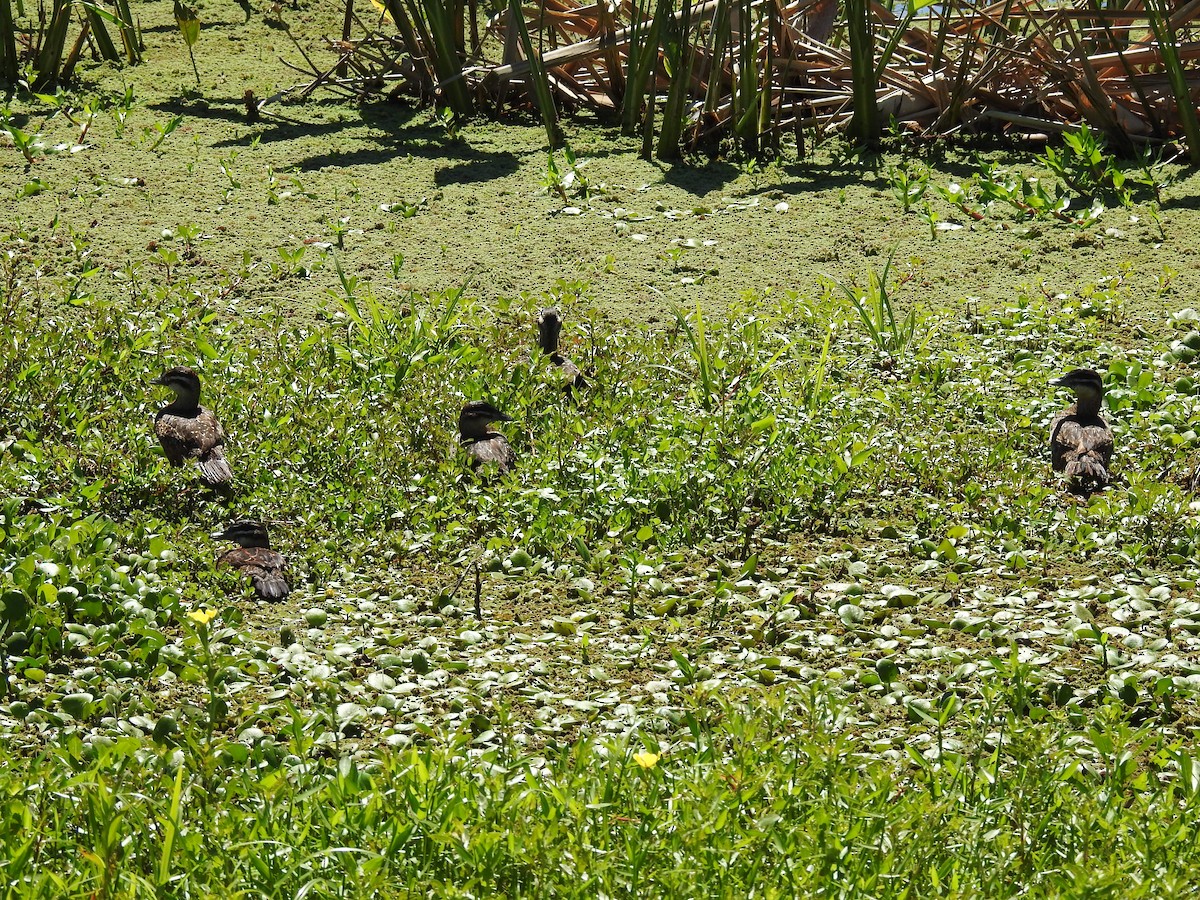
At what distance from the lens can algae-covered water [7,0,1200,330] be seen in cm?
746

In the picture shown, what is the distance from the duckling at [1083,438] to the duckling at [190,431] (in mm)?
3414

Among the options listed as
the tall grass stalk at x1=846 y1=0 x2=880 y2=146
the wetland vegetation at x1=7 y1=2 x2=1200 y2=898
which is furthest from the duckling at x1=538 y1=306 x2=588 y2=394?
the tall grass stalk at x1=846 y1=0 x2=880 y2=146

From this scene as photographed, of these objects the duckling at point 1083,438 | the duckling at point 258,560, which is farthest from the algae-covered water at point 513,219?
the duckling at point 258,560

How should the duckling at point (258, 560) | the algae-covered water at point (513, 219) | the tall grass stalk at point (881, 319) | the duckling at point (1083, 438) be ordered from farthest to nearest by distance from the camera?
the algae-covered water at point (513, 219) → the tall grass stalk at point (881, 319) → the duckling at point (1083, 438) → the duckling at point (258, 560)

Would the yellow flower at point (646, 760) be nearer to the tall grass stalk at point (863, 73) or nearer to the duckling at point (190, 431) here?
the duckling at point (190, 431)

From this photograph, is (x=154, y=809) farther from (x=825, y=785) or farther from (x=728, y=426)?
(x=728, y=426)

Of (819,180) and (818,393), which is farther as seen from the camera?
(819,180)

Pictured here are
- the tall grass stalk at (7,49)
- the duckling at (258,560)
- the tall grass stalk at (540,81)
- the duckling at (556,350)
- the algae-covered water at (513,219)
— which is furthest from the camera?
the tall grass stalk at (7,49)

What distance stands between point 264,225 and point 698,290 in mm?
2719

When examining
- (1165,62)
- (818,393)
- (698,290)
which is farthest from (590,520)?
(1165,62)

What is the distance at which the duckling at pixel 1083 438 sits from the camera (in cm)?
540

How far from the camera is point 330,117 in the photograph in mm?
10031

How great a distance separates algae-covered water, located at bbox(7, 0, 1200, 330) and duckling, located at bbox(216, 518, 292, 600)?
8.28 feet

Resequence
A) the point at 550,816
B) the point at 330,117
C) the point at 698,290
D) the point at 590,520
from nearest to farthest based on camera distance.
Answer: the point at 550,816 < the point at 590,520 < the point at 698,290 < the point at 330,117
